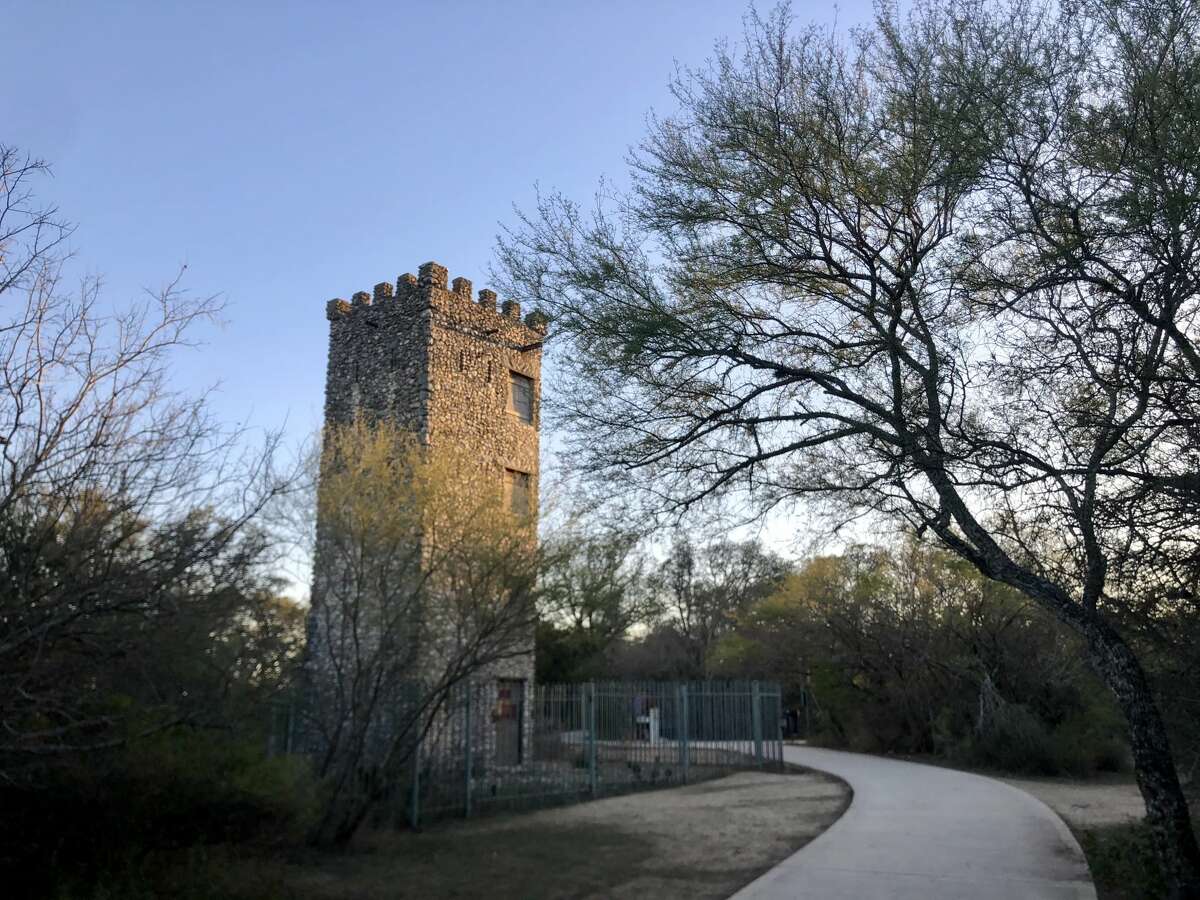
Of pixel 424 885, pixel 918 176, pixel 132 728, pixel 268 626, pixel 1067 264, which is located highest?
pixel 918 176

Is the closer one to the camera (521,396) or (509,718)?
(509,718)

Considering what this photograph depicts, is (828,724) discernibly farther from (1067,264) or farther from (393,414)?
(1067,264)

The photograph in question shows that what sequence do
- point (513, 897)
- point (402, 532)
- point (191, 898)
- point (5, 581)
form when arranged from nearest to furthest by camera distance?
point (5, 581), point (191, 898), point (513, 897), point (402, 532)

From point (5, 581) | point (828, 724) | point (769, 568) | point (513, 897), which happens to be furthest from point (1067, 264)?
point (769, 568)

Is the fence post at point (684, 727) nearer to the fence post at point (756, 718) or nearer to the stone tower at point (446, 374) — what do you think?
the fence post at point (756, 718)

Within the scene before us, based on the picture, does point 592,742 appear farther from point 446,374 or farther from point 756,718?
point 446,374

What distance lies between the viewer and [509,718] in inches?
721

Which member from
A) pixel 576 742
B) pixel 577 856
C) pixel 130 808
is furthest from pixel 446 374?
pixel 130 808

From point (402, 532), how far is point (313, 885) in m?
3.98

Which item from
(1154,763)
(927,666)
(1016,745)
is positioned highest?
(927,666)

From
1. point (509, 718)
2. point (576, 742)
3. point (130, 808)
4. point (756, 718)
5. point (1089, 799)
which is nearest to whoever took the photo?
point (130, 808)

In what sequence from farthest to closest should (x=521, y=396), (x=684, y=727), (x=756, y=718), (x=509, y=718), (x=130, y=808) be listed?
(x=521, y=396) → (x=756, y=718) → (x=509, y=718) → (x=684, y=727) → (x=130, y=808)

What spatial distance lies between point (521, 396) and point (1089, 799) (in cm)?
1285

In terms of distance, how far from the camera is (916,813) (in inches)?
436
